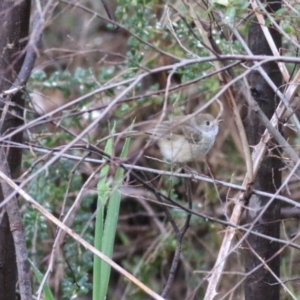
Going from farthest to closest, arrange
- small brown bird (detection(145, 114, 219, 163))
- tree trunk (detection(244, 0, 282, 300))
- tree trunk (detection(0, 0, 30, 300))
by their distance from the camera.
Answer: small brown bird (detection(145, 114, 219, 163))
tree trunk (detection(244, 0, 282, 300))
tree trunk (detection(0, 0, 30, 300))

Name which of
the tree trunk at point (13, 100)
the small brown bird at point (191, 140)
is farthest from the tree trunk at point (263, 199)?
the tree trunk at point (13, 100)

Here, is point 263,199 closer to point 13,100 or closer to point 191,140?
point 191,140

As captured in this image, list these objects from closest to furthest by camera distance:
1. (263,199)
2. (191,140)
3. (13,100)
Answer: (13,100) → (263,199) → (191,140)

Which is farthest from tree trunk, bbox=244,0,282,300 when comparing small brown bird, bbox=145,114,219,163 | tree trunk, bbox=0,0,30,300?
tree trunk, bbox=0,0,30,300

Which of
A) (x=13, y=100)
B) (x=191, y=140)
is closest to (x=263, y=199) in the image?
(x=191, y=140)

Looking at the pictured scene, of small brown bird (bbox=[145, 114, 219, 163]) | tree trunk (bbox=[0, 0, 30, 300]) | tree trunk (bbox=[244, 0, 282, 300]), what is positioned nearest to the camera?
tree trunk (bbox=[0, 0, 30, 300])

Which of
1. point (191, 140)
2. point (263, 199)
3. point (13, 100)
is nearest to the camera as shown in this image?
point (13, 100)

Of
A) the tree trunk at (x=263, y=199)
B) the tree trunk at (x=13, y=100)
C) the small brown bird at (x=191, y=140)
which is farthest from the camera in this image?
the small brown bird at (x=191, y=140)

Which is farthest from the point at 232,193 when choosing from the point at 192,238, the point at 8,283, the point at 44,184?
the point at 8,283

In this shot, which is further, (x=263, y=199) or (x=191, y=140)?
(x=191, y=140)

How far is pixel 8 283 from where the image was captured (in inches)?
112

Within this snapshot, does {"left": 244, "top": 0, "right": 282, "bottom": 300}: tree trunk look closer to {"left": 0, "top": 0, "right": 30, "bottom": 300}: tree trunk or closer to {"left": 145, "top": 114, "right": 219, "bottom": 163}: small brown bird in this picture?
{"left": 145, "top": 114, "right": 219, "bottom": 163}: small brown bird

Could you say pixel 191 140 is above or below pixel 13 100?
below

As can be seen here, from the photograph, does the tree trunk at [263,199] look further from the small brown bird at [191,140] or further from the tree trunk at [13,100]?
the tree trunk at [13,100]
